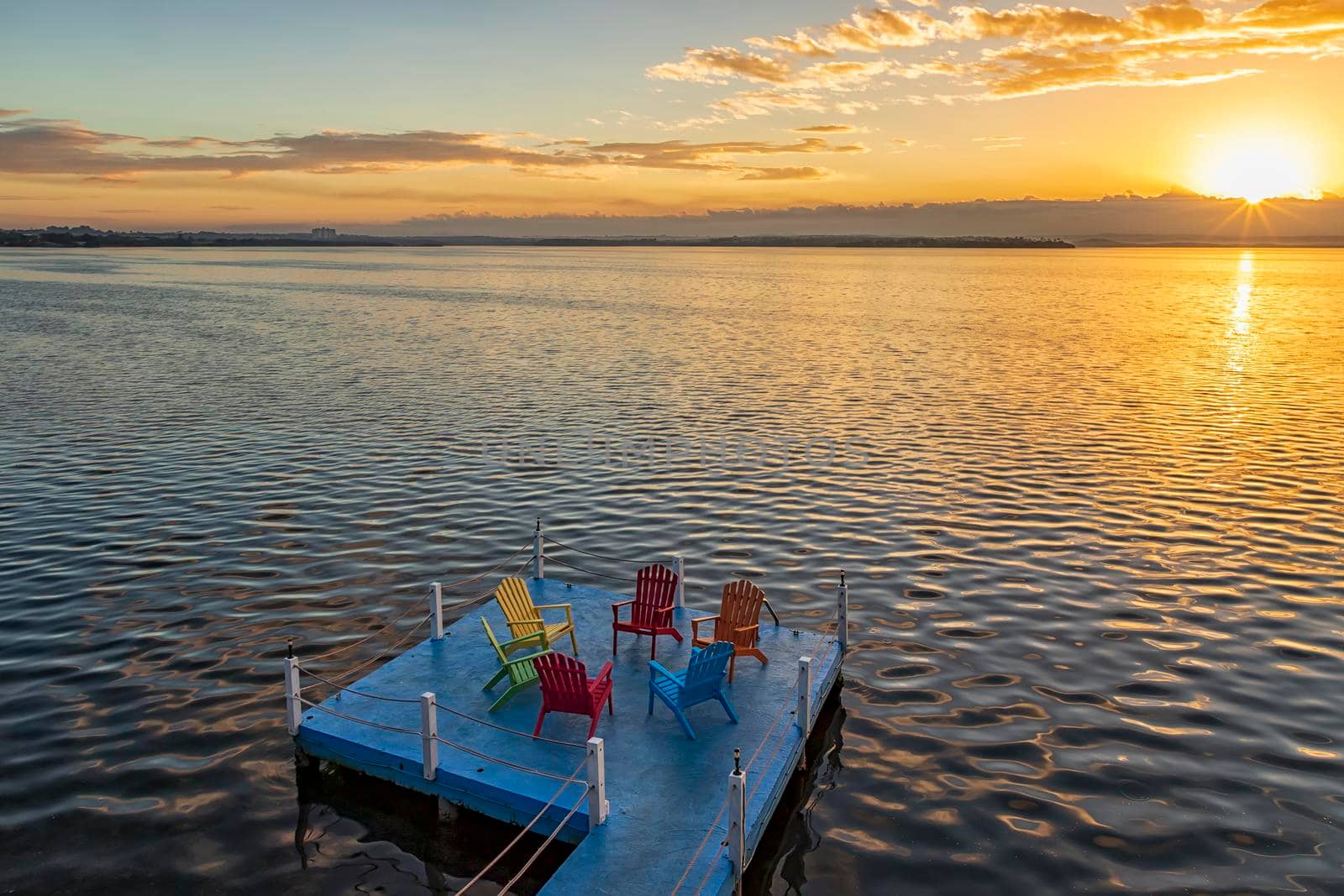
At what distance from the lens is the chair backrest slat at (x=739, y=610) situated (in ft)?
44.2

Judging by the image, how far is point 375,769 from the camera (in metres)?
11.2

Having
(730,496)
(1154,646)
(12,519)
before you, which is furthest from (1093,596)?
(12,519)

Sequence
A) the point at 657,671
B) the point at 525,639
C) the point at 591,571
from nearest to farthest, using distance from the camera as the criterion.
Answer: the point at 657,671
the point at 525,639
the point at 591,571

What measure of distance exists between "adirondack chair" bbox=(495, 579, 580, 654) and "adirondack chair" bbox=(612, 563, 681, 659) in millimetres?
810

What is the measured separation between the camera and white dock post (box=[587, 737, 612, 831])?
9.42 metres

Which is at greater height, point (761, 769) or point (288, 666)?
point (288, 666)

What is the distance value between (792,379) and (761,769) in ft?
117

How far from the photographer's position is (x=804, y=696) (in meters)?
11.6

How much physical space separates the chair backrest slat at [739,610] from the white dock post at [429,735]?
4.64 meters

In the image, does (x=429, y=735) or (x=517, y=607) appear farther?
(x=517, y=607)

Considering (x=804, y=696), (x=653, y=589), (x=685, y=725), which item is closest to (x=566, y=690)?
(x=685, y=725)

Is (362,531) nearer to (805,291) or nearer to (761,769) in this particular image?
(761,769)

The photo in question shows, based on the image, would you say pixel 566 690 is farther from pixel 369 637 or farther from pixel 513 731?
pixel 369 637

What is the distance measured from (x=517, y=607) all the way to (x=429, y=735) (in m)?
3.52
